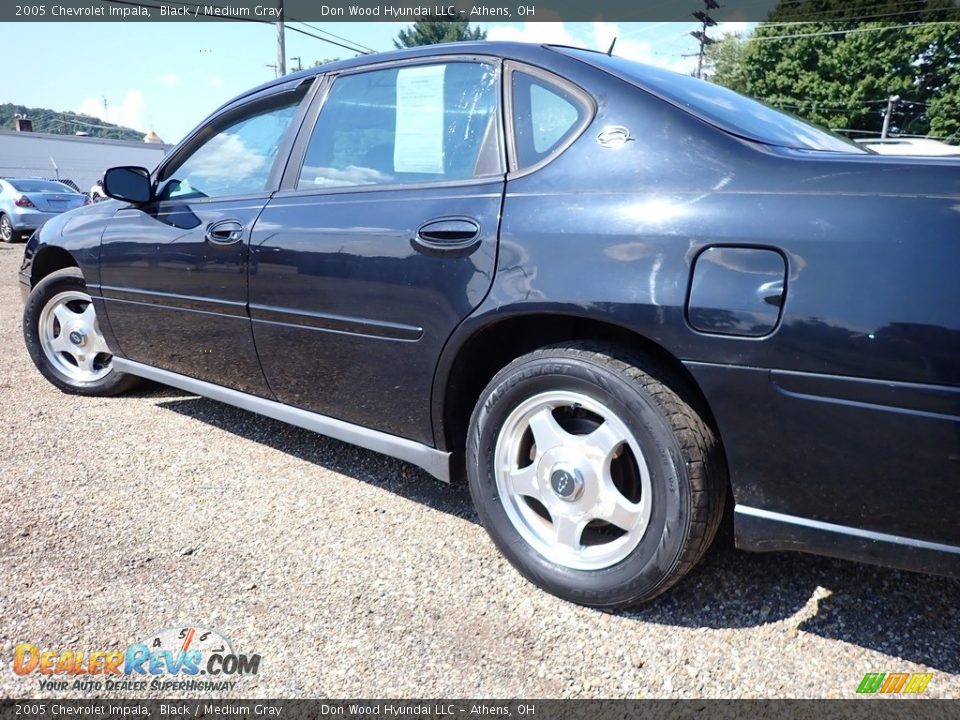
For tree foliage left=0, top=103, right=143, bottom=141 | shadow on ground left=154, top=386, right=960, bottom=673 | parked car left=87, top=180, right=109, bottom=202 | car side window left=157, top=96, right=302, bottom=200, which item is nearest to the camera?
shadow on ground left=154, top=386, right=960, bottom=673

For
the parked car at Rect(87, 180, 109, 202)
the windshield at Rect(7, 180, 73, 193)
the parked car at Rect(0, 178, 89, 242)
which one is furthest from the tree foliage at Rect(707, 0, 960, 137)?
the parked car at Rect(87, 180, 109, 202)

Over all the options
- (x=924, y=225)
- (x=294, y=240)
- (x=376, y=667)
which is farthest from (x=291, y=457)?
(x=924, y=225)

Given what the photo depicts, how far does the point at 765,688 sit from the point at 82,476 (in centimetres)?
272

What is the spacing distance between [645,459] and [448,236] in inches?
35.7

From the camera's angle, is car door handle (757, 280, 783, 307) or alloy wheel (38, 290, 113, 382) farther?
alloy wheel (38, 290, 113, 382)

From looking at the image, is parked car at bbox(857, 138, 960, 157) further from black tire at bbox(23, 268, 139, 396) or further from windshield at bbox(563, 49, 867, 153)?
black tire at bbox(23, 268, 139, 396)

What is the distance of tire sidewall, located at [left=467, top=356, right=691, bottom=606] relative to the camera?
1881 millimetres

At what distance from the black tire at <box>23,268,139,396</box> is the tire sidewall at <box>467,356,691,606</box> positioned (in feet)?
8.76

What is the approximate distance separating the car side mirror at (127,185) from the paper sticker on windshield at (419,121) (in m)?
1.41

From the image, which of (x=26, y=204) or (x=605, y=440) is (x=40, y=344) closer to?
(x=605, y=440)

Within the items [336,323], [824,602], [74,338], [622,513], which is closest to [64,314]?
[74,338]

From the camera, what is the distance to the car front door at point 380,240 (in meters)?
2.24

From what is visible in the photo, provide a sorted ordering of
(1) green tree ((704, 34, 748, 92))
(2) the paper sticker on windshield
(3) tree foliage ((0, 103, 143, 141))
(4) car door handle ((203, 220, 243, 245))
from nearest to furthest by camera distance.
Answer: (2) the paper sticker on windshield → (4) car door handle ((203, 220, 243, 245)) → (1) green tree ((704, 34, 748, 92)) → (3) tree foliage ((0, 103, 143, 141))

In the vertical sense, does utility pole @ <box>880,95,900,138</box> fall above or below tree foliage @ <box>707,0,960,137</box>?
below
